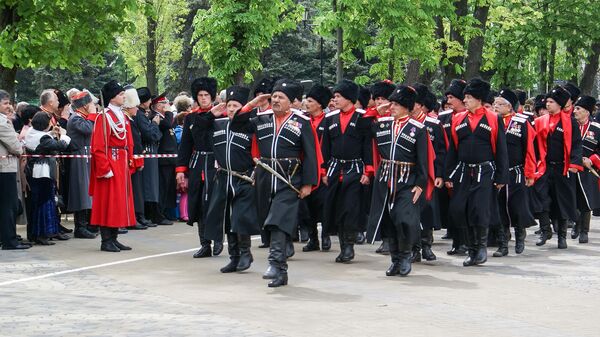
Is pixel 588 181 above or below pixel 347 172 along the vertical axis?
below

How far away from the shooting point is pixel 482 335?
9766mm

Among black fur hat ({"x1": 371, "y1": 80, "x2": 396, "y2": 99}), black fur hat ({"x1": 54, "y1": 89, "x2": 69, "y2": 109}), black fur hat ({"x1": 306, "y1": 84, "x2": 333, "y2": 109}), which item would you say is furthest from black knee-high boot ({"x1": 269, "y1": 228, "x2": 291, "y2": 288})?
black fur hat ({"x1": 54, "y1": 89, "x2": 69, "y2": 109})

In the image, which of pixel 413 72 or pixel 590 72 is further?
pixel 590 72

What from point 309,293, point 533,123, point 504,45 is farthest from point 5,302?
point 504,45

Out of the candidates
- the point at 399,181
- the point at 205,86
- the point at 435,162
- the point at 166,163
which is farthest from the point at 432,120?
the point at 166,163

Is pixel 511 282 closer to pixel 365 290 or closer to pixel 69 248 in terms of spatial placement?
pixel 365 290

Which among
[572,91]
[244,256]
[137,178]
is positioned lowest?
Answer: [244,256]

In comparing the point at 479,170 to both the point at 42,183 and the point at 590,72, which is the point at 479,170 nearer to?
the point at 42,183

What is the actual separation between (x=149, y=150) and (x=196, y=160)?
15.6 feet

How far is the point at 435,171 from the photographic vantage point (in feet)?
52.3

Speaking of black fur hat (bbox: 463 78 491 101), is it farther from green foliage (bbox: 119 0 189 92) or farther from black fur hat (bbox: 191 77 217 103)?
green foliage (bbox: 119 0 189 92)

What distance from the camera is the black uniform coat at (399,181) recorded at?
1348cm

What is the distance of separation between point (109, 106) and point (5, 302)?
4.82m

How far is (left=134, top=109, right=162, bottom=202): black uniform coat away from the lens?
63.8 ft
